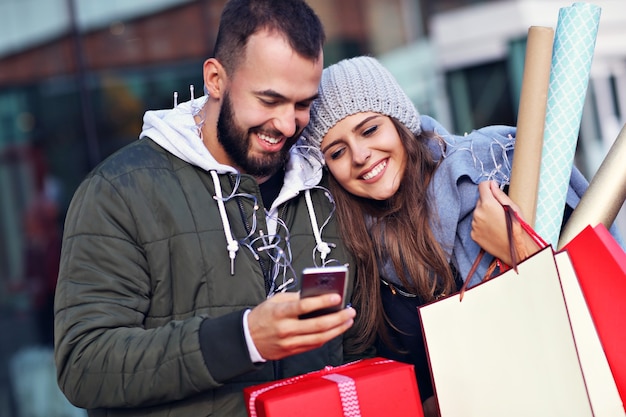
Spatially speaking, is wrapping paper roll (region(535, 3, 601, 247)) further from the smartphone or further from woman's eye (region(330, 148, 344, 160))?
the smartphone

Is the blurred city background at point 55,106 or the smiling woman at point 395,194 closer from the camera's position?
the smiling woman at point 395,194

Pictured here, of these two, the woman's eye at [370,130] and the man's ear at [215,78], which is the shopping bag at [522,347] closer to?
the woman's eye at [370,130]

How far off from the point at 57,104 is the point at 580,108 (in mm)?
3780

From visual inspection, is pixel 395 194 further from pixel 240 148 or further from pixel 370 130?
pixel 240 148

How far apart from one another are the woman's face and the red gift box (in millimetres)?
721

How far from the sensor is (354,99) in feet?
9.09

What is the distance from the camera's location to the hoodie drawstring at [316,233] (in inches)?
103

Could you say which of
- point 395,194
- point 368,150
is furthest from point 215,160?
point 395,194

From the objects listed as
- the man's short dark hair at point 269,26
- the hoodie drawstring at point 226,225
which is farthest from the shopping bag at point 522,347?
the man's short dark hair at point 269,26

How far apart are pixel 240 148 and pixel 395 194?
587mm

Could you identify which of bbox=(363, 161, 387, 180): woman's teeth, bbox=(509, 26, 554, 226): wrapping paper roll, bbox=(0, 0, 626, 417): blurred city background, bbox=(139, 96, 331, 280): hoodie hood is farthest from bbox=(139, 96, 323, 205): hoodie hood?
bbox=(0, 0, 626, 417): blurred city background

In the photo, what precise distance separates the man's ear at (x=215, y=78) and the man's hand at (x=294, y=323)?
2.69 feet

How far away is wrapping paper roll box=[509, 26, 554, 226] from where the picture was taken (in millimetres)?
2473

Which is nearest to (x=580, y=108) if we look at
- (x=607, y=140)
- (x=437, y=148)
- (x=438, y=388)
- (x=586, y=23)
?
(x=586, y=23)
